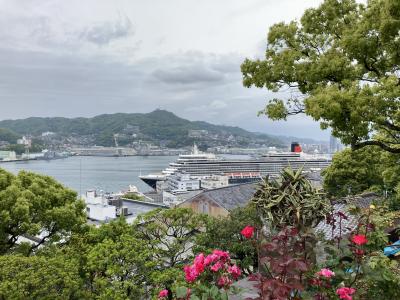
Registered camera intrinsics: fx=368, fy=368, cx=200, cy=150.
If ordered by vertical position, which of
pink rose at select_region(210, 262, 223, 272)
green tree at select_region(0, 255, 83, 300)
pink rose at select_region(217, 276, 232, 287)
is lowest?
green tree at select_region(0, 255, 83, 300)

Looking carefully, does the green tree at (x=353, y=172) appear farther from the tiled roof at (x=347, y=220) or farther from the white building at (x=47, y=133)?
the white building at (x=47, y=133)

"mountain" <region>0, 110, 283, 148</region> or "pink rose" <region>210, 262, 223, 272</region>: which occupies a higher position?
"mountain" <region>0, 110, 283, 148</region>

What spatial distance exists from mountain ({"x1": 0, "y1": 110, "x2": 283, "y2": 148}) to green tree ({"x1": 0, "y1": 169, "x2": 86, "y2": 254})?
126312mm

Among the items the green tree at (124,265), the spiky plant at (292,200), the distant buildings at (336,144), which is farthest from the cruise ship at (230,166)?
the spiky plant at (292,200)

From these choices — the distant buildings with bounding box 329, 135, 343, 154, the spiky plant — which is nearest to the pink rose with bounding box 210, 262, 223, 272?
the spiky plant

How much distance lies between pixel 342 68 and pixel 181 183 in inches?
1790

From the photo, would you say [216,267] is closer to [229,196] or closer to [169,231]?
[169,231]

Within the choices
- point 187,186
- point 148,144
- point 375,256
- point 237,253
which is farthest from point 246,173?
point 148,144

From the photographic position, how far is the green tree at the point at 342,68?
228 inches

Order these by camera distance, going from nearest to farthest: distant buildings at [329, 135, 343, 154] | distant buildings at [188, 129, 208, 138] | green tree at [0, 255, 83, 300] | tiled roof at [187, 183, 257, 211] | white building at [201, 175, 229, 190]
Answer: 1. green tree at [0, 255, 83, 300]
2. distant buildings at [329, 135, 343, 154]
3. tiled roof at [187, 183, 257, 211]
4. white building at [201, 175, 229, 190]
5. distant buildings at [188, 129, 208, 138]

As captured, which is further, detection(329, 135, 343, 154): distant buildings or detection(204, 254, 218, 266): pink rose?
detection(329, 135, 343, 154): distant buildings

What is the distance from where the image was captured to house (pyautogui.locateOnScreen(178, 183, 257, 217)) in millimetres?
15605

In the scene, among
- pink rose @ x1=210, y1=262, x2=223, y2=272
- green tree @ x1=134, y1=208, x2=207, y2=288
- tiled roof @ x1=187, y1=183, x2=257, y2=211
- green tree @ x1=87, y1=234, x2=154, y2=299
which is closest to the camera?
pink rose @ x1=210, y1=262, x2=223, y2=272

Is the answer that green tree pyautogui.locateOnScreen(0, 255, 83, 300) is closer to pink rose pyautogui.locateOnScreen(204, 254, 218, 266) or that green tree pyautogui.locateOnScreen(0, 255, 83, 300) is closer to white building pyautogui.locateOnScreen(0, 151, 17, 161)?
pink rose pyautogui.locateOnScreen(204, 254, 218, 266)
